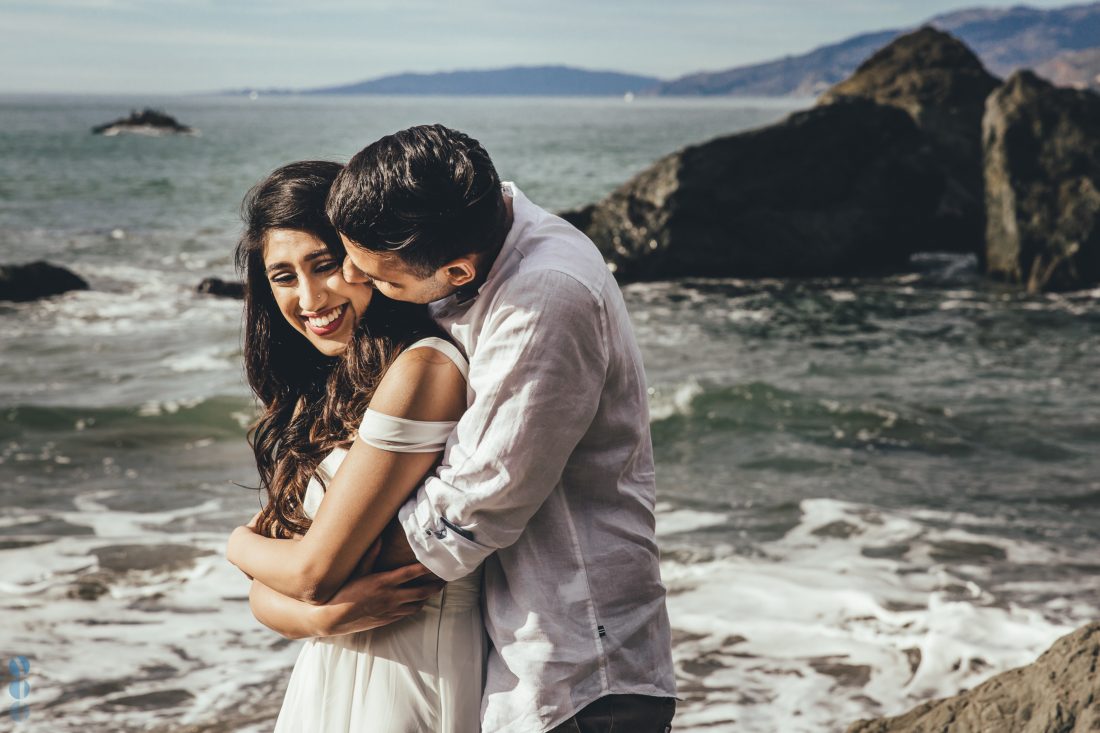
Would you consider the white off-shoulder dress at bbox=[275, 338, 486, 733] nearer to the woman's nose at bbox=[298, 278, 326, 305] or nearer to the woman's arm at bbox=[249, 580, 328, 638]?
the woman's arm at bbox=[249, 580, 328, 638]


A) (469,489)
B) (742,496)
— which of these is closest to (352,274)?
(469,489)

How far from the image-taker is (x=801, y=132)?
57.7 feet

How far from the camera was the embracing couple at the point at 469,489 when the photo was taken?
1.90 m

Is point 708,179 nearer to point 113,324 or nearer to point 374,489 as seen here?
point 113,324

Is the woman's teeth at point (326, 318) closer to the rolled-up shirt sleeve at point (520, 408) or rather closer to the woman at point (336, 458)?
the woman at point (336, 458)

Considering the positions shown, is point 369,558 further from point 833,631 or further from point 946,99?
point 946,99

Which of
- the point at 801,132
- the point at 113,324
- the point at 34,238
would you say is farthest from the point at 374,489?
the point at 34,238

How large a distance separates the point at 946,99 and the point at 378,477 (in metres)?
20.9

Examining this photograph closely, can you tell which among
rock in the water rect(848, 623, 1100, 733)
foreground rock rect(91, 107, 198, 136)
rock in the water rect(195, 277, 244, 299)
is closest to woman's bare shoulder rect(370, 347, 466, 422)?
rock in the water rect(848, 623, 1100, 733)

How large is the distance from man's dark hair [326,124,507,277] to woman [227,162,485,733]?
239mm

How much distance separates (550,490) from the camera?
196cm

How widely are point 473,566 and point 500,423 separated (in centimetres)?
30

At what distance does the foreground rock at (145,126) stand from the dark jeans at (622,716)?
89.9 m

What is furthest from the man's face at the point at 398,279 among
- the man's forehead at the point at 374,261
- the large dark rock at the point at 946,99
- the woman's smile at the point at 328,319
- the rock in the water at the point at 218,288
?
the large dark rock at the point at 946,99
